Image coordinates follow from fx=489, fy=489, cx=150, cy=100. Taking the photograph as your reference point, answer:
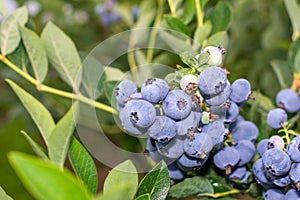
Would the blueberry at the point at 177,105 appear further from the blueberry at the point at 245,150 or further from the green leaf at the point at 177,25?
the green leaf at the point at 177,25

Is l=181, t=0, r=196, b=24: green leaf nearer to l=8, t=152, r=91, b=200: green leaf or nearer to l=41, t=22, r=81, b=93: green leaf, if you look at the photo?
l=41, t=22, r=81, b=93: green leaf

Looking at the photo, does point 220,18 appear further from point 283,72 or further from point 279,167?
point 279,167

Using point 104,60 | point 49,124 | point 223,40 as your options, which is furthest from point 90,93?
point 104,60

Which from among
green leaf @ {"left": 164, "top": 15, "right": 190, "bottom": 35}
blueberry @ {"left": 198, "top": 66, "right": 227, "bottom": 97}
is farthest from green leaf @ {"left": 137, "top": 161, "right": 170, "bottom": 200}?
green leaf @ {"left": 164, "top": 15, "right": 190, "bottom": 35}

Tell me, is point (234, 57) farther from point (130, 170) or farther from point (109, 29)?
point (130, 170)

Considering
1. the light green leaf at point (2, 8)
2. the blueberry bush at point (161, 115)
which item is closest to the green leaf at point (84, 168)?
the blueberry bush at point (161, 115)

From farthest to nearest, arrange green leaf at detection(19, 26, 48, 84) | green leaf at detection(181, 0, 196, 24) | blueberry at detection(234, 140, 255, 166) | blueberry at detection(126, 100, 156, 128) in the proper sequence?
green leaf at detection(181, 0, 196, 24), green leaf at detection(19, 26, 48, 84), blueberry at detection(234, 140, 255, 166), blueberry at detection(126, 100, 156, 128)
